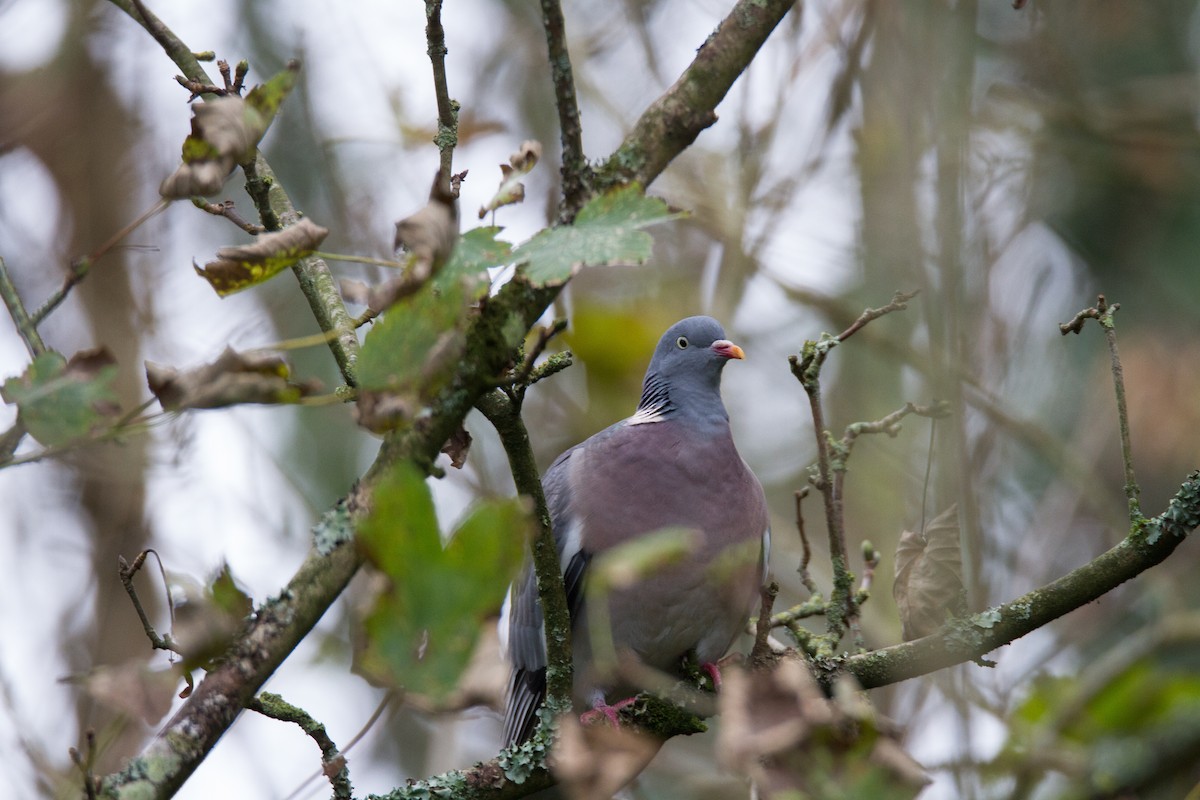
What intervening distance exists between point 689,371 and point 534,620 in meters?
1.04

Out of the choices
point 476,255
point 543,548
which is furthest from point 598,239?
point 543,548

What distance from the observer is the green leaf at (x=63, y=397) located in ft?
4.34

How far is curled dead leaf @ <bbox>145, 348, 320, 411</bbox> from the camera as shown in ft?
4.44

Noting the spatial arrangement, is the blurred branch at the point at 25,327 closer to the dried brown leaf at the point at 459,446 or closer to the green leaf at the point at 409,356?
the green leaf at the point at 409,356

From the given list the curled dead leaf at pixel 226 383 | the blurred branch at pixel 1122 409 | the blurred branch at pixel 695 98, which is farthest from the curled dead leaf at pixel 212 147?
the blurred branch at pixel 1122 409

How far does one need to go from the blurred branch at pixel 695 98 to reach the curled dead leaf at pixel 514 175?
0.11 metres

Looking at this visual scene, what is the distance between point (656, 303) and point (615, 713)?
9.48 ft

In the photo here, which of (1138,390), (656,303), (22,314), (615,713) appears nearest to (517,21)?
(656,303)

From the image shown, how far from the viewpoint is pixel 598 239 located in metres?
1.46

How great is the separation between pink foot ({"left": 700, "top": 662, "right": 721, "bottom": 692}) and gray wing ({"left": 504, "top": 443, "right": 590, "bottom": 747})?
482mm

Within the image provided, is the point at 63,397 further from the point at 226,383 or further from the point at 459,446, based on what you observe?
the point at 459,446

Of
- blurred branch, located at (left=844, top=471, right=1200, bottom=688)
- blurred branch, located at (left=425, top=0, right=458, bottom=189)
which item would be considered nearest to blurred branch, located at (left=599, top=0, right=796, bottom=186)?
blurred branch, located at (left=425, top=0, right=458, bottom=189)

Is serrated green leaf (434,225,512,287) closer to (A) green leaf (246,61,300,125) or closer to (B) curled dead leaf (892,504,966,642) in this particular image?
(A) green leaf (246,61,300,125)

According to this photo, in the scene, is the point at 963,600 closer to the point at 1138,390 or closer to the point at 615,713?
the point at 615,713
